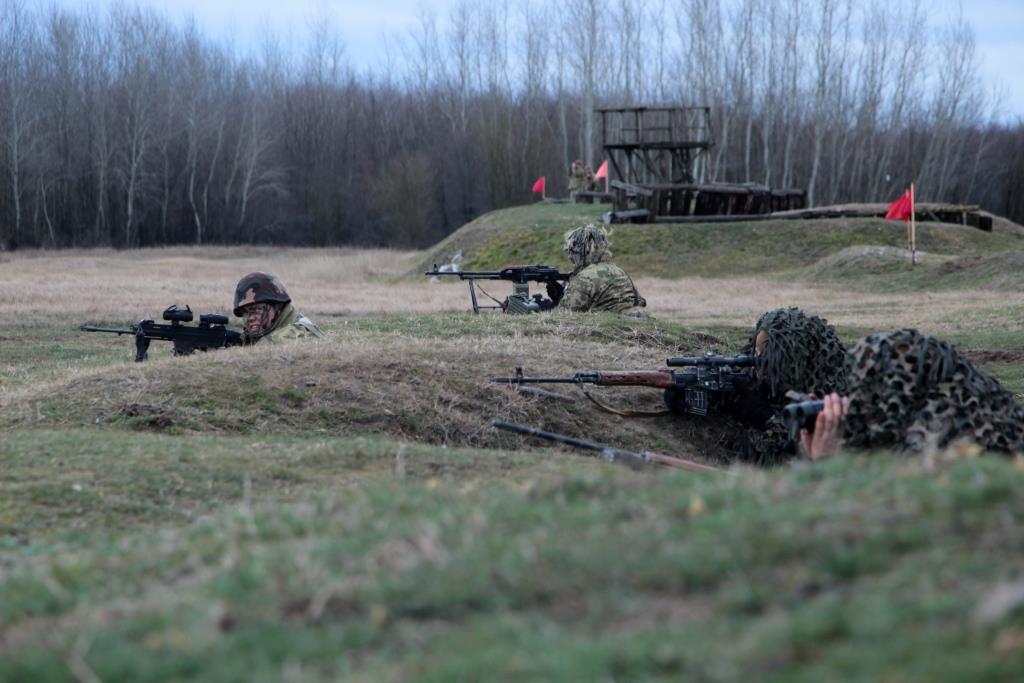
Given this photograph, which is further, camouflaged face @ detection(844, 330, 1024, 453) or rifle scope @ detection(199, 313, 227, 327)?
rifle scope @ detection(199, 313, 227, 327)

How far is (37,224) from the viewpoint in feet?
206

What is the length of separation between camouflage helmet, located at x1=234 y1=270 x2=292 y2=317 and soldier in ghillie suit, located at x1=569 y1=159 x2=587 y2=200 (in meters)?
42.5

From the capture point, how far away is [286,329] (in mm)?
12688

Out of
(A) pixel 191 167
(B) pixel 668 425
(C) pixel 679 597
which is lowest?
(B) pixel 668 425

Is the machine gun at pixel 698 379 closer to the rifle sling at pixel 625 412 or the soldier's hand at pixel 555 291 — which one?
the rifle sling at pixel 625 412

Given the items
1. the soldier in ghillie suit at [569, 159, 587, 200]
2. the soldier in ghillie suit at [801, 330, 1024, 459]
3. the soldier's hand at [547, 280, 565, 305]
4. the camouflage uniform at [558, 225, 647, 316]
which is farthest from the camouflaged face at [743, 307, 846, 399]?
the soldier in ghillie suit at [569, 159, 587, 200]

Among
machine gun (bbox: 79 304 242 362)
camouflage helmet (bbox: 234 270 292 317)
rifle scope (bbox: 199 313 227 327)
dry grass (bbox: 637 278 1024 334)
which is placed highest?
camouflage helmet (bbox: 234 270 292 317)

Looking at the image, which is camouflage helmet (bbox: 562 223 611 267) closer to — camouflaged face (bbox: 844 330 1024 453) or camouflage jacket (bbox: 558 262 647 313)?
A: camouflage jacket (bbox: 558 262 647 313)

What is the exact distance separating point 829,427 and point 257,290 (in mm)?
6862

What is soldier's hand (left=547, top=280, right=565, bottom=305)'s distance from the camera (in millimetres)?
16703

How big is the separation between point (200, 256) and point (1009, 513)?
178 ft

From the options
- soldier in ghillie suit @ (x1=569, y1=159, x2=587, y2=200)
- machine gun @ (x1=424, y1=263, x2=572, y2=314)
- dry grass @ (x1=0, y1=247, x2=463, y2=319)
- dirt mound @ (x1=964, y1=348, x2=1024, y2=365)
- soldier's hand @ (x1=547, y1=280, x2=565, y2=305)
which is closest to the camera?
machine gun @ (x1=424, y1=263, x2=572, y2=314)

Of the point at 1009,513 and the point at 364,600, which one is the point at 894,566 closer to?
the point at 1009,513

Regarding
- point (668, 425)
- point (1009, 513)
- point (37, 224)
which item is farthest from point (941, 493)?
point (37, 224)
